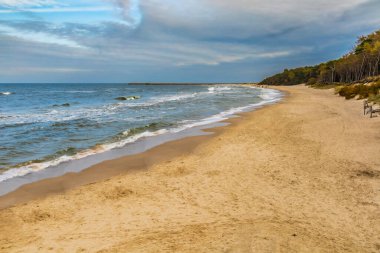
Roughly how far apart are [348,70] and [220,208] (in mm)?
84878

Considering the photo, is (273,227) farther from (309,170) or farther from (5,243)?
(5,243)

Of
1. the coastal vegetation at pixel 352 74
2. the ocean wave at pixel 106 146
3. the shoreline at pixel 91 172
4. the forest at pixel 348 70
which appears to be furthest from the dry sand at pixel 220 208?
the forest at pixel 348 70

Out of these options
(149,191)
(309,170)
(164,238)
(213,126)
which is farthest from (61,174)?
(213,126)

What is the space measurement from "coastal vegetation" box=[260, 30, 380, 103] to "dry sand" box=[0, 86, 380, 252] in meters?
18.2

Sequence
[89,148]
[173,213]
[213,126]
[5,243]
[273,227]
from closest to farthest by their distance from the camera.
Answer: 1. [5,243]
2. [273,227]
3. [173,213]
4. [89,148]
5. [213,126]

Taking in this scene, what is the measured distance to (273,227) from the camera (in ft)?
20.3

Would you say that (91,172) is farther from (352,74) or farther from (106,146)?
(352,74)

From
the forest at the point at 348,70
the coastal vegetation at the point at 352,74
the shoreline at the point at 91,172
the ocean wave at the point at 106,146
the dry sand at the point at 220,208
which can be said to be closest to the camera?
the dry sand at the point at 220,208

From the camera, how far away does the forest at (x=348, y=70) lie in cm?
6456

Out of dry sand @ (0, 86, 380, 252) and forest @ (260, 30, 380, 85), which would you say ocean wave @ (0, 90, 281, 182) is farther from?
forest @ (260, 30, 380, 85)

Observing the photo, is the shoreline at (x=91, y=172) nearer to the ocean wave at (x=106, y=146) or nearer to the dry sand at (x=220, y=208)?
the dry sand at (x=220, y=208)

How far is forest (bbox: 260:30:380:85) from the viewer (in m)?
64.6

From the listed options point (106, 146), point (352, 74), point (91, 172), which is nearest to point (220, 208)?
point (91, 172)

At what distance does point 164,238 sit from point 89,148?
925 cm
